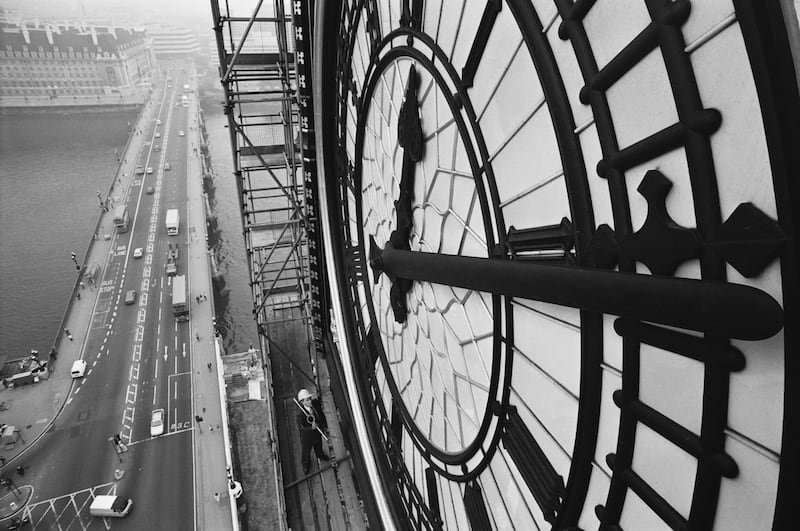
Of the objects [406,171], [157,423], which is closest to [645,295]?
[406,171]

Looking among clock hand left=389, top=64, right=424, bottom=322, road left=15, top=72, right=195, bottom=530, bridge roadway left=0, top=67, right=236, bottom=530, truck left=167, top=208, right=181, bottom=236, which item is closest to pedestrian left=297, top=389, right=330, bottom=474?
bridge roadway left=0, top=67, right=236, bottom=530

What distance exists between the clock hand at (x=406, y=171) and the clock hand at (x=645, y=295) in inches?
96.2

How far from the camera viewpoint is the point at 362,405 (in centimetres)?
1034

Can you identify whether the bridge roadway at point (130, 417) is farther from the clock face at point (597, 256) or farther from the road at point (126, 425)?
the clock face at point (597, 256)

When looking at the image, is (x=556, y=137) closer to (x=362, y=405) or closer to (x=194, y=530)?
(x=362, y=405)

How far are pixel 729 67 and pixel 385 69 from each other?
16.6ft

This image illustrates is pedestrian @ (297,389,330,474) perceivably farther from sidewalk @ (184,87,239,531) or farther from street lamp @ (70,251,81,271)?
street lamp @ (70,251,81,271)

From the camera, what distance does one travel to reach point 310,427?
525 inches

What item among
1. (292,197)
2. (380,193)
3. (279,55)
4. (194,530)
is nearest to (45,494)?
(194,530)

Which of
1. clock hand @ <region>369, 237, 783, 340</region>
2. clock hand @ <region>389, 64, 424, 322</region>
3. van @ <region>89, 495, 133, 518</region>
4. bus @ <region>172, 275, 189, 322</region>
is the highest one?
clock hand @ <region>389, 64, 424, 322</region>

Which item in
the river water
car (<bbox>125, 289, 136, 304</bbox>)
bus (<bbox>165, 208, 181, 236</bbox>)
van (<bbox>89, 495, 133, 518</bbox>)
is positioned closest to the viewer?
van (<bbox>89, 495, 133, 518</bbox>)

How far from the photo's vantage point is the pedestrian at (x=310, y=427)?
13.1 m

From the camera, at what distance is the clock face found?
86.6 inches

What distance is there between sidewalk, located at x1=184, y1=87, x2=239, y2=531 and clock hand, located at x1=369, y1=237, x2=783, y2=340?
16.5 meters
